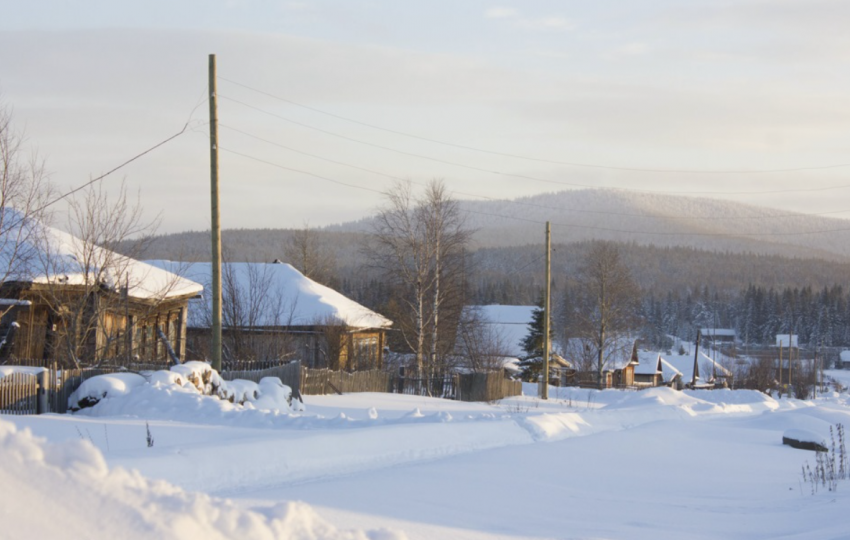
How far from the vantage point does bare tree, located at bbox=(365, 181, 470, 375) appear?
38.9 metres

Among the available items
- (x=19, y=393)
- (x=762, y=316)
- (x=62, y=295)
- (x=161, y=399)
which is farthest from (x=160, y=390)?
(x=762, y=316)

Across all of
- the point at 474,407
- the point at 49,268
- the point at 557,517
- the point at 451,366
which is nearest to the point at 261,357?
the point at 474,407

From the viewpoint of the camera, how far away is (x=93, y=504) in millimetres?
3168

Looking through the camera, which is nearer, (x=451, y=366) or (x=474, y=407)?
(x=474, y=407)

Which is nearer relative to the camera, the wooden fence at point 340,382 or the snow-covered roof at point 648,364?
the wooden fence at point 340,382

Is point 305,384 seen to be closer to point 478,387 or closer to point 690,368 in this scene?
point 478,387

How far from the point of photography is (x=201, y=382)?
58.4 ft

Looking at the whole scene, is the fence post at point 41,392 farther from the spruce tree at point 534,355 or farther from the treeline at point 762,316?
the treeline at point 762,316

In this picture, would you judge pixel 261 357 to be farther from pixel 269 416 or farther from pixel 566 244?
pixel 566 244

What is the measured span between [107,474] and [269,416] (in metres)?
12.7

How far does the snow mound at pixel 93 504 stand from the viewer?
3000 millimetres

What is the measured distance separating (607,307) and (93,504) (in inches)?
2284

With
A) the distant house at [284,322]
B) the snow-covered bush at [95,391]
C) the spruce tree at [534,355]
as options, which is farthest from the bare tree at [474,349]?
the snow-covered bush at [95,391]

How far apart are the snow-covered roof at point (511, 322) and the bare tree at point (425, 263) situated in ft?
94.0
